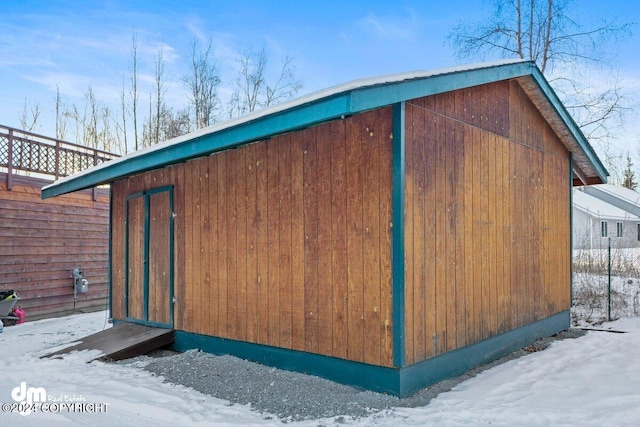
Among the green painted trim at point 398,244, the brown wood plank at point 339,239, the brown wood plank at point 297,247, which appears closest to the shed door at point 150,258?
the brown wood plank at point 297,247

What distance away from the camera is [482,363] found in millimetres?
4668

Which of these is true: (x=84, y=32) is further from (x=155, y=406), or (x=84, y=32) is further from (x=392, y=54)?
(x=155, y=406)

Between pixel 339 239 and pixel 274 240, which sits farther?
pixel 274 240

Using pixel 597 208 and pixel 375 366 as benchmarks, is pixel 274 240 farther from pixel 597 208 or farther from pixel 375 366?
pixel 597 208

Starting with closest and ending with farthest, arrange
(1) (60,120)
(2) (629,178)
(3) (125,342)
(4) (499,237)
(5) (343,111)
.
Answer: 1. (5) (343,111)
2. (4) (499,237)
3. (3) (125,342)
4. (1) (60,120)
5. (2) (629,178)

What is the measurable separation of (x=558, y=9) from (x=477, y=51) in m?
2.36

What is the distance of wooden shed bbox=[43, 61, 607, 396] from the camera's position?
148 inches

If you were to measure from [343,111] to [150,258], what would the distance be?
3.95 m

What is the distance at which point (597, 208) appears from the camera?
72.1ft

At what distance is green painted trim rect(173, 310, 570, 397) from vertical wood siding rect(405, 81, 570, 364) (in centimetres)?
11

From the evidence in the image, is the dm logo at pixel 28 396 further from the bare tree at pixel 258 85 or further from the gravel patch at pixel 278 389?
the bare tree at pixel 258 85

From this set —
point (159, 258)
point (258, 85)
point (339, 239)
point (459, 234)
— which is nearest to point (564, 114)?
point (459, 234)

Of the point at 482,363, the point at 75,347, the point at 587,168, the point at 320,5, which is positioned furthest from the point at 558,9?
the point at 75,347

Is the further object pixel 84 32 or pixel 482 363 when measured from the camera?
pixel 84 32
